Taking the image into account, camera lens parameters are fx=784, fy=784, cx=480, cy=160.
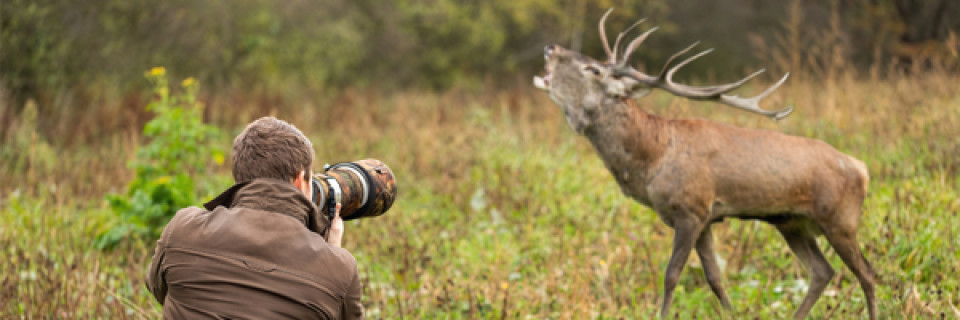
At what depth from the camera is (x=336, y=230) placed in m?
2.52

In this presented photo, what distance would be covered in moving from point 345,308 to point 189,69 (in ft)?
40.6

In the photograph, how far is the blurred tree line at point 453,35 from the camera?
44.9ft

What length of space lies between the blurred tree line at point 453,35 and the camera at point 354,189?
10.1 m

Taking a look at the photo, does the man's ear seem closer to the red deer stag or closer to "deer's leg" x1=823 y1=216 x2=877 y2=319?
the red deer stag

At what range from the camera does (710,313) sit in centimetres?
450

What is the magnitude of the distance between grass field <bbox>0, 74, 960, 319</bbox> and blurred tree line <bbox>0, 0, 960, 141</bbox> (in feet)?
14.8

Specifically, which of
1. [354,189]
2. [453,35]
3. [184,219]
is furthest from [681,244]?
[453,35]

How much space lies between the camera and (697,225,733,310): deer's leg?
4.15m

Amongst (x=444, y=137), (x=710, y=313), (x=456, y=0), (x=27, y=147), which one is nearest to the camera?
(x=710, y=313)


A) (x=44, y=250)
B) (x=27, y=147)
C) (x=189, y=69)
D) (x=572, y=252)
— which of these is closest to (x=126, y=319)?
(x=44, y=250)

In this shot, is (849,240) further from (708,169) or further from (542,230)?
(542,230)

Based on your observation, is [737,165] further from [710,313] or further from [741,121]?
[741,121]

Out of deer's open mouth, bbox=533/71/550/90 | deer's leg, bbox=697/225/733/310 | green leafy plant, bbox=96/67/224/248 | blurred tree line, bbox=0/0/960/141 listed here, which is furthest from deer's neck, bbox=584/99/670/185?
blurred tree line, bbox=0/0/960/141

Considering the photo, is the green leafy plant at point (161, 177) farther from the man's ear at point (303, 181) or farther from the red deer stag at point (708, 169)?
the man's ear at point (303, 181)
